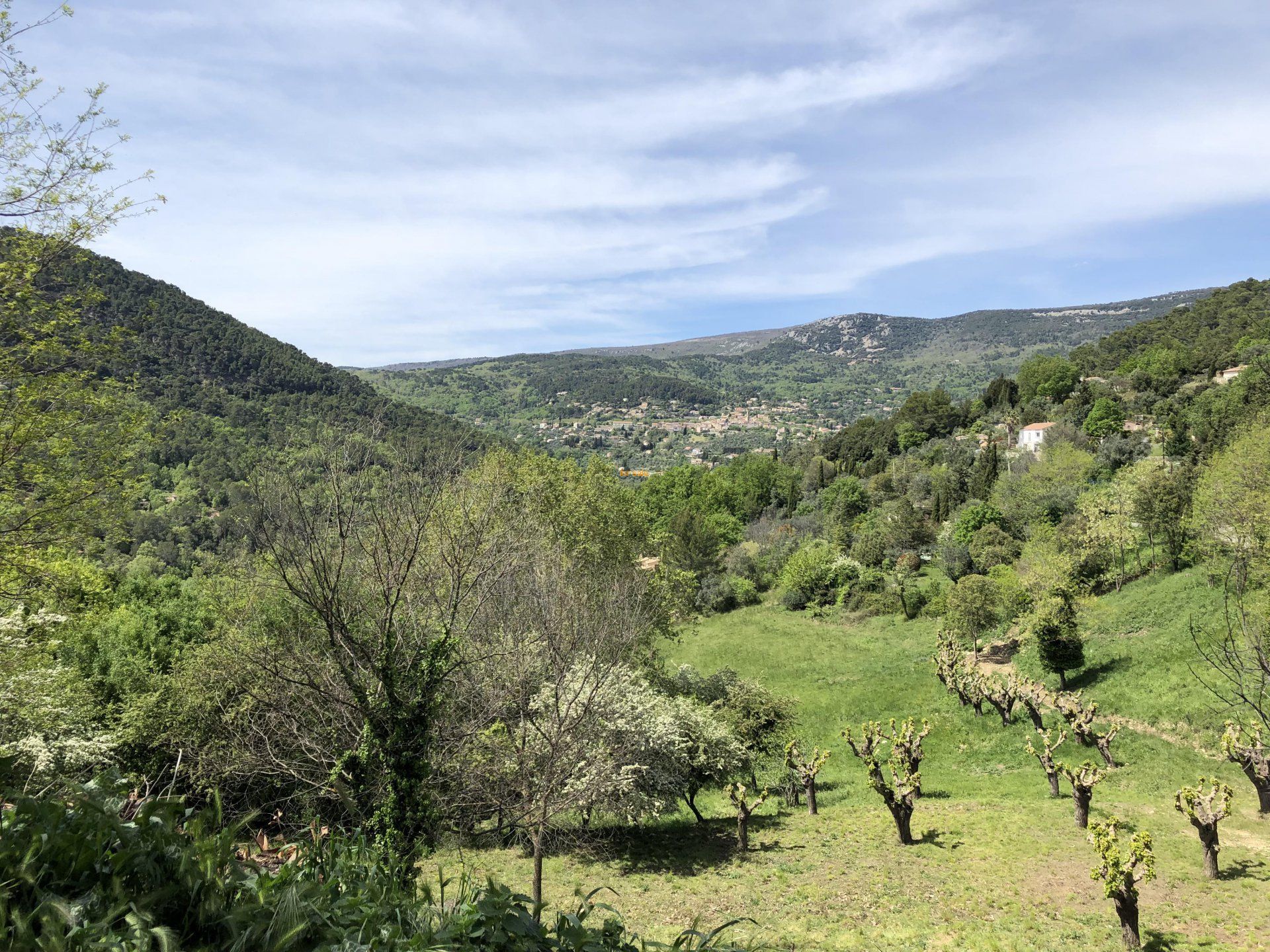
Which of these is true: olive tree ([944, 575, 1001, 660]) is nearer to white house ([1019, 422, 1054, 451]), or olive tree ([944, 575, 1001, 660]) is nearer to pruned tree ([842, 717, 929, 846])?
pruned tree ([842, 717, 929, 846])

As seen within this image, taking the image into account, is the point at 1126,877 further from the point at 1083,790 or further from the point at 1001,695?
the point at 1001,695

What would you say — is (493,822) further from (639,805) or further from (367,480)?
(367,480)

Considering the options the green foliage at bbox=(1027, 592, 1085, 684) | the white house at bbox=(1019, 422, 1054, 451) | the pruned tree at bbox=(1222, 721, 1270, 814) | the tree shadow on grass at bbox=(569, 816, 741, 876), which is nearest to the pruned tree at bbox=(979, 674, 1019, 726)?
the green foliage at bbox=(1027, 592, 1085, 684)

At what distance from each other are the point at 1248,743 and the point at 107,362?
22664 mm

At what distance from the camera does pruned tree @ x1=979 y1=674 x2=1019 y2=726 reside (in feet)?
64.4

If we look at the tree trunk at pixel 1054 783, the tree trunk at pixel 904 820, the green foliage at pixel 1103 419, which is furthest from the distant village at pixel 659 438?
the tree trunk at pixel 904 820

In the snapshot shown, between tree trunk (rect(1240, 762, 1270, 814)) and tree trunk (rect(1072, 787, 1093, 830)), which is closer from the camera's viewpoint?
tree trunk (rect(1240, 762, 1270, 814))

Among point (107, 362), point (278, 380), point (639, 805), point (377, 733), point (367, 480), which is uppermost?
point (278, 380)

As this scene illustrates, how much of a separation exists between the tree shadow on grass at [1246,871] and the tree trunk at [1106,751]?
16.2ft

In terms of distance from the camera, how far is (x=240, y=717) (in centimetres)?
1394

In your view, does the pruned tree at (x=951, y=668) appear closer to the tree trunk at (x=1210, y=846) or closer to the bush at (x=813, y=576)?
the tree trunk at (x=1210, y=846)

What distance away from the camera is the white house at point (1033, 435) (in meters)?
54.7

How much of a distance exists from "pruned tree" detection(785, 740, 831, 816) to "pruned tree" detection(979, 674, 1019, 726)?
7194 mm

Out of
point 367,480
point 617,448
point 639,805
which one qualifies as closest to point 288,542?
point 367,480
